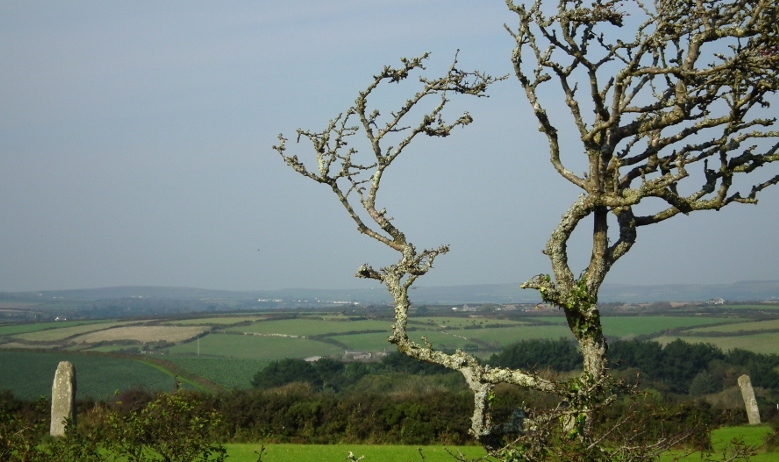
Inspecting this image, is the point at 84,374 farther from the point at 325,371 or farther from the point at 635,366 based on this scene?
the point at 635,366

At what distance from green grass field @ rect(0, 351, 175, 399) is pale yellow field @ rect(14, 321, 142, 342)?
22362 millimetres

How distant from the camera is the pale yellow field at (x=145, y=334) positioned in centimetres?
8243

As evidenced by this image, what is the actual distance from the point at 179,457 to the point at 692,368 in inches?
1958

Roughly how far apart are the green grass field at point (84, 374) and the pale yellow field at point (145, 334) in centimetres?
2170

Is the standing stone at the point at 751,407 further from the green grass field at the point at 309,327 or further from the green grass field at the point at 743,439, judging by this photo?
the green grass field at the point at 309,327

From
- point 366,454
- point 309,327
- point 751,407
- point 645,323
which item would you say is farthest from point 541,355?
point 309,327

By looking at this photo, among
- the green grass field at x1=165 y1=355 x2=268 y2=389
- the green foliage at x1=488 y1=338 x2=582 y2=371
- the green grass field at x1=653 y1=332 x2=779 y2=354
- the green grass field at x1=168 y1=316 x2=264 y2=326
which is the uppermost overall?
the green grass field at x1=168 y1=316 x2=264 y2=326

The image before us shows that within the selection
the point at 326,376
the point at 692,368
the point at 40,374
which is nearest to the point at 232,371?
the point at 326,376

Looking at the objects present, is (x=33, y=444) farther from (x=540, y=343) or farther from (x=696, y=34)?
(x=540, y=343)

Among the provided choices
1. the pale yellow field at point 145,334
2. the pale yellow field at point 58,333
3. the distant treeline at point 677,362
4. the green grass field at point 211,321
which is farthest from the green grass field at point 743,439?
the green grass field at point 211,321

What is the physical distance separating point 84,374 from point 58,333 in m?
37.3

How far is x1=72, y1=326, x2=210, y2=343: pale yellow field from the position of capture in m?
82.4

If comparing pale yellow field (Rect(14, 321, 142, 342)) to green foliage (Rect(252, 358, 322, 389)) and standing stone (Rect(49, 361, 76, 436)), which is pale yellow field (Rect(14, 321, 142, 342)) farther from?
standing stone (Rect(49, 361, 76, 436))

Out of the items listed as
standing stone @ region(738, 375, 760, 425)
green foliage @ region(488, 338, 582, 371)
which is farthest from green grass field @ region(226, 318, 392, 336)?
standing stone @ region(738, 375, 760, 425)
